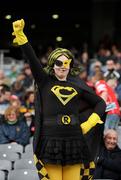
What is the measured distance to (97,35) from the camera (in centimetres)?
2103

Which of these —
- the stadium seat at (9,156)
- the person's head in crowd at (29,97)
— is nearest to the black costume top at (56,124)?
the stadium seat at (9,156)

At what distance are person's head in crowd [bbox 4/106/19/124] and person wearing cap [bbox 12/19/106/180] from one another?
3.60 m

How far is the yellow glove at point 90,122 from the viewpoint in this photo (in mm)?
5918

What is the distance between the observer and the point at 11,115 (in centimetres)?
952

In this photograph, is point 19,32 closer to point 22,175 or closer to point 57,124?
point 57,124

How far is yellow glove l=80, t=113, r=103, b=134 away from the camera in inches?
233

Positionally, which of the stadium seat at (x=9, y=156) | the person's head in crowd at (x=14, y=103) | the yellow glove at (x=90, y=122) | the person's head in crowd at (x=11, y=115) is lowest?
the yellow glove at (x=90, y=122)

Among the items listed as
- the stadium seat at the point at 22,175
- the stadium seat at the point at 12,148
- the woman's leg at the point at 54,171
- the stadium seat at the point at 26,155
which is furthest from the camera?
the stadium seat at the point at 12,148

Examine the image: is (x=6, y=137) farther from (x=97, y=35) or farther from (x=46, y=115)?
(x=97, y=35)

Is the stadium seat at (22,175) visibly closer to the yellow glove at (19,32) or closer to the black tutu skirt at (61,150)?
the black tutu skirt at (61,150)

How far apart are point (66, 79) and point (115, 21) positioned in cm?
1533

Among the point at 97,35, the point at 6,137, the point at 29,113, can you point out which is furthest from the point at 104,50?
the point at 6,137

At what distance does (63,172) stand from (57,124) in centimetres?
45

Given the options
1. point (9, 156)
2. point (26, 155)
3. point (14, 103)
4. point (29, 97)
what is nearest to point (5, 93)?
point (29, 97)
